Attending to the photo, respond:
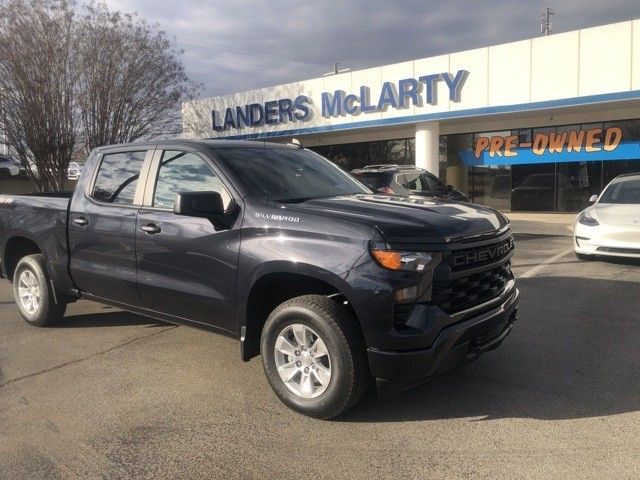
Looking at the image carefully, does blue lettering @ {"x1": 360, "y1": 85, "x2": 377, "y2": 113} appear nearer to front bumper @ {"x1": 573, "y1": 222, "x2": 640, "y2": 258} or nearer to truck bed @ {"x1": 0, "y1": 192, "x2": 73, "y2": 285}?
front bumper @ {"x1": 573, "y1": 222, "x2": 640, "y2": 258}

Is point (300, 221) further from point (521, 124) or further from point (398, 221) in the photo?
point (521, 124)

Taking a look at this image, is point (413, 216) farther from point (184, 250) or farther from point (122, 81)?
point (122, 81)

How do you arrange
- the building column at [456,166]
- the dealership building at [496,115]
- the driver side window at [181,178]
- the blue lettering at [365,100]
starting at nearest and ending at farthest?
1. the driver side window at [181,178]
2. the dealership building at [496,115]
3. the blue lettering at [365,100]
4. the building column at [456,166]

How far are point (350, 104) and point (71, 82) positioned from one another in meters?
9.57

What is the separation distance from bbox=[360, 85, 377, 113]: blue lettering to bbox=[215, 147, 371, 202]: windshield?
609 inches

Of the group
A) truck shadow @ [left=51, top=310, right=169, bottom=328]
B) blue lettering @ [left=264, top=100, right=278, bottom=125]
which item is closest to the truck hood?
truck shadow @ [left=51, top=310, right=169, bottom=328]

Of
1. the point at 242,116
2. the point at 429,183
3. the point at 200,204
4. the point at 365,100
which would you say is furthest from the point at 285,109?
the point at 200,204

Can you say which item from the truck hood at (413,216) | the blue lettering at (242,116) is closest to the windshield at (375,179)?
the truck hood at (413,216)

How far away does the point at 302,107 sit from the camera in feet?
73.3

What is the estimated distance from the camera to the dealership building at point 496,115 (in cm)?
1565

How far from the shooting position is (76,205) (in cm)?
539

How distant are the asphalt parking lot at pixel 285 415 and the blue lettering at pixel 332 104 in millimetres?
16429

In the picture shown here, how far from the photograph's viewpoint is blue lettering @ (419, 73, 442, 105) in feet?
60.3

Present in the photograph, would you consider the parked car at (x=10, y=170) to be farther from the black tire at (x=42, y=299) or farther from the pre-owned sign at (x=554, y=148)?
the black tire at (x=42, y=299)
